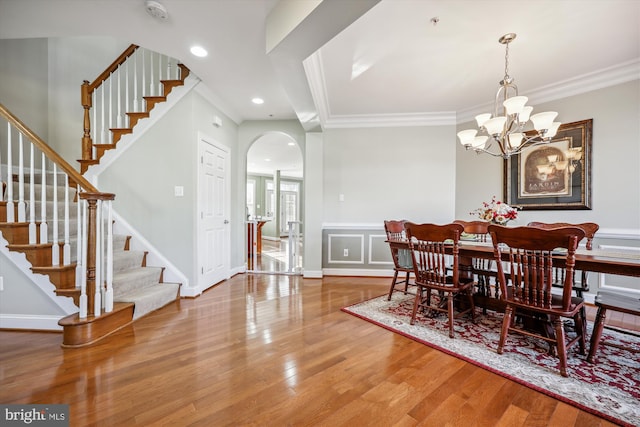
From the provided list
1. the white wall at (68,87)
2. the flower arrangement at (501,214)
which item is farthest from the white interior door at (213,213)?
the flower arrangement at (501,214)

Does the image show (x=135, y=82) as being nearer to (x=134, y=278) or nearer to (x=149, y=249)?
(x=149, y=249)

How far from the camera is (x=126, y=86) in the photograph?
3.22 meters

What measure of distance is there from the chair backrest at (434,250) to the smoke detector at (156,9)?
265 cm

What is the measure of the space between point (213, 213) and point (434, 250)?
9.50ft

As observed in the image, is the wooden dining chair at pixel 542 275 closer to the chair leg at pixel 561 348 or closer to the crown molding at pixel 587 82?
the chair leg at pixel 561 348

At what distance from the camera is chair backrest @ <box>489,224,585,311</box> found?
1518mm

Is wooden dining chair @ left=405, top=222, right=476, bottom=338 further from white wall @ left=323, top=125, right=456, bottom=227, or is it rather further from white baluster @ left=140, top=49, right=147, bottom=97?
white baluster @ left=140, top=49, right=147, bottom=97

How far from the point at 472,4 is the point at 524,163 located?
2.44 meters

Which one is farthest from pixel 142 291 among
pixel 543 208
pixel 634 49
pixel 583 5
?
pixel 634 49

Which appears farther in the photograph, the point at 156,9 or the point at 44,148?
the point at 44,148

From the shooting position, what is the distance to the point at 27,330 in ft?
7.16

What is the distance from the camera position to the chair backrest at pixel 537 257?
152cm

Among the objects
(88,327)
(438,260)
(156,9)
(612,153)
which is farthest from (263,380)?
(612,153)

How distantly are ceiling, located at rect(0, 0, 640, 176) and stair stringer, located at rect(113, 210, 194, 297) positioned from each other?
1981mm
